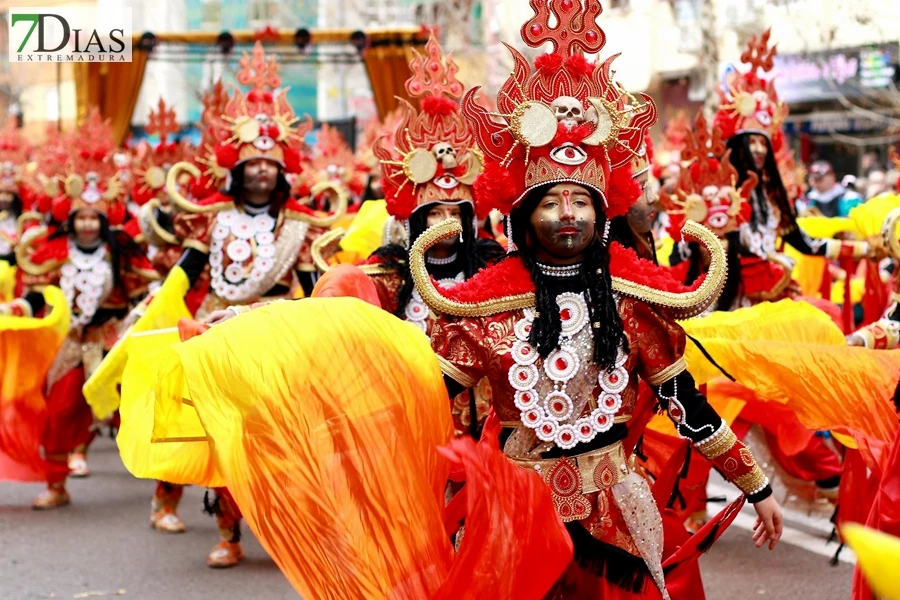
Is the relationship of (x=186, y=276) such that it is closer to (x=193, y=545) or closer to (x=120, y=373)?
(x=120, y=373)

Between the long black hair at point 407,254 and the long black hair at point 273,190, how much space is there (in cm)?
190

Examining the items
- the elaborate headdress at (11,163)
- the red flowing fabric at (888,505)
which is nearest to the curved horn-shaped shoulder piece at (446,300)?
the red flowing fabric at (888,505)

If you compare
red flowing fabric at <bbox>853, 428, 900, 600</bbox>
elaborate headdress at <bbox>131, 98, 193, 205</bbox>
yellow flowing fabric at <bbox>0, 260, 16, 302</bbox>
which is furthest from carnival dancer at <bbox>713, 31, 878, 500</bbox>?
yellow flowing fabric at <bbox>0, 260, 16, 302</bbox>

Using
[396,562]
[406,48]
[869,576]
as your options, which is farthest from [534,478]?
[406,48]

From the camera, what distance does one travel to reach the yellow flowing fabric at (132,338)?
680cm

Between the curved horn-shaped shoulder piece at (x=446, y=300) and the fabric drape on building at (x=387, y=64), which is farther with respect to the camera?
the fabric drape on building at (x=387, y=64)

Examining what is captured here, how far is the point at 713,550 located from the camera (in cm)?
705

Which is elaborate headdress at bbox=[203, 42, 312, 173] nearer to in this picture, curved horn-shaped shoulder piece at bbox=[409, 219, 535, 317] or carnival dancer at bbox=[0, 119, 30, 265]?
curved horn-shaped shoulder piece at bbox=[409, 219, 535, 317]

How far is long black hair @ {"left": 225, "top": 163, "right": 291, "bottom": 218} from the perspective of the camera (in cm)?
773

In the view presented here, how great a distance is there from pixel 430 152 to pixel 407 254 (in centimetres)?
47

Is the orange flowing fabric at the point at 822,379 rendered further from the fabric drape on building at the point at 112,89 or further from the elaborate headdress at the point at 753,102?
the fabric drape on building at the point at 112,89

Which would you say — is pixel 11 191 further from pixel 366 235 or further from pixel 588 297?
pixel 588 297

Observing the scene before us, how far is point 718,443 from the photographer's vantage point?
3.96 meters

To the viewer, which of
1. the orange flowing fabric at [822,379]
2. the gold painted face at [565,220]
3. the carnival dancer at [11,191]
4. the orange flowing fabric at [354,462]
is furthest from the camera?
the carnival dancer at [11,191]
